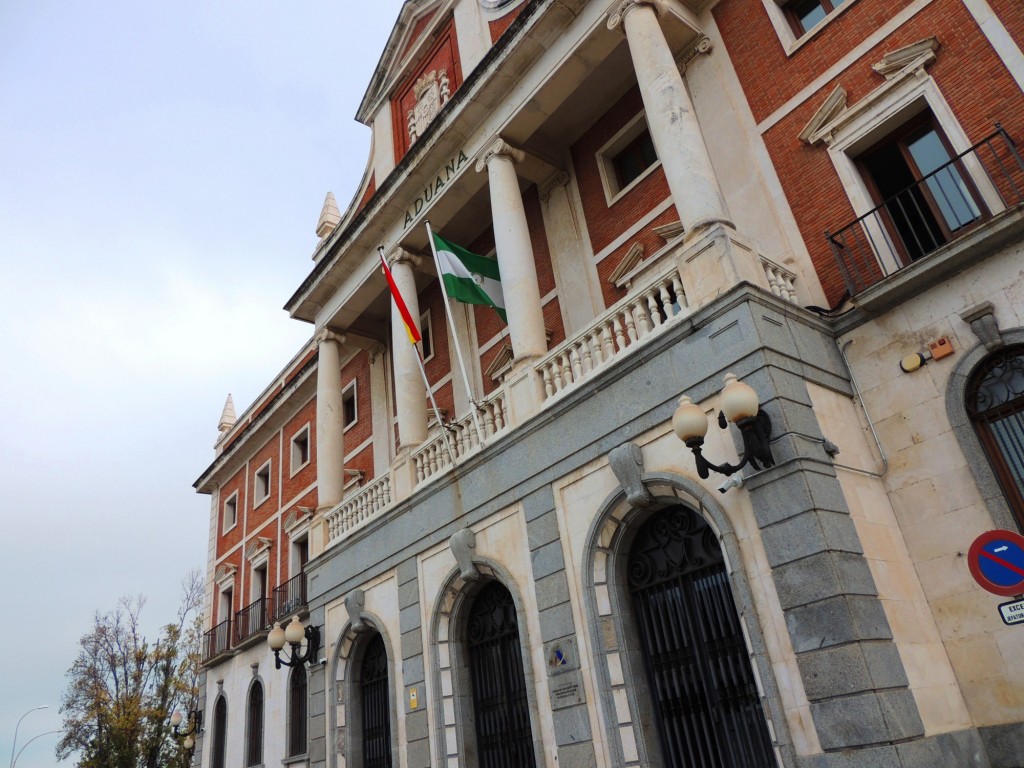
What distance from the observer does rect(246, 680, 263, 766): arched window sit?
836 inches

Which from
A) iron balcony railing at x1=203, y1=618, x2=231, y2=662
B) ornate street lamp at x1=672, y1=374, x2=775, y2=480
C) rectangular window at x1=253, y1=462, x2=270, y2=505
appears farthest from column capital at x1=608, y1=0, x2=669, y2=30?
iron balcony railing at x1=203, y1=618, x2=231, y2=662

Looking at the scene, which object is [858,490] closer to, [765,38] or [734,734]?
[734,734]

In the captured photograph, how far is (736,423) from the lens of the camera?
7652 mm

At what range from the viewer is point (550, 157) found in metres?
15.0

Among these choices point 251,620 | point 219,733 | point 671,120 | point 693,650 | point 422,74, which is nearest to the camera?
point 693,650

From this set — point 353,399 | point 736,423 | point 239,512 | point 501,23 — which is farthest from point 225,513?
point 736,423

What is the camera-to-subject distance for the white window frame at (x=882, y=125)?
9344mm

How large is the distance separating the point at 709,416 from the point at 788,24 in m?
6.94

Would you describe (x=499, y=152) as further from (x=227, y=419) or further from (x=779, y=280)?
(x=227, y=419)

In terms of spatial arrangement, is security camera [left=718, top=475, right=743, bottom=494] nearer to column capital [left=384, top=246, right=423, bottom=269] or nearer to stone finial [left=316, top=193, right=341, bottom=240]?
column capital [left=384, top=246, right=423, bottom=269]

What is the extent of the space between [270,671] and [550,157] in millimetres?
15458

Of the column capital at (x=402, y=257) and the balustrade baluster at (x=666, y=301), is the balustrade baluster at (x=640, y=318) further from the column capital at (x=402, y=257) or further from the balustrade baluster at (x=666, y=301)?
the column capital at (x=402, y=257)

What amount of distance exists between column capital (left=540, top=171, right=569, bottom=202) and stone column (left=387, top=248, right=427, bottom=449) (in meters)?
3.01

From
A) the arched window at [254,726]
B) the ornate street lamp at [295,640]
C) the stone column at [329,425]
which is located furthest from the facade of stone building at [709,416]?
the arched window at [254,726]
